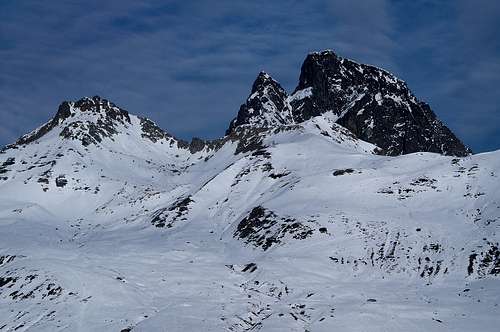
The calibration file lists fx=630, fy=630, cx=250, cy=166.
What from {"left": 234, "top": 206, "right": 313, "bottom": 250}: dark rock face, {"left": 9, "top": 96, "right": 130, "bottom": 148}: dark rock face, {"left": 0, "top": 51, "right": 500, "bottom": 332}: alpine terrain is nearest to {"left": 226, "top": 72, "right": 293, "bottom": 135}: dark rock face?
{"left": 9, "top": 96, "right": 130, "bottom": 148}: dark rock face

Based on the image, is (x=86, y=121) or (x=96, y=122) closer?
(x=86, y=121)

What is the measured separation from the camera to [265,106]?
160000 mm

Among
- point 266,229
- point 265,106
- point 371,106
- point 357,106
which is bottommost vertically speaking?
point 266,229

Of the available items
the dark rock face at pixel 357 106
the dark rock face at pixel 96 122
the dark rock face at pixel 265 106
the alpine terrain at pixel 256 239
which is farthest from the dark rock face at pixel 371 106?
the dark rock face at pixel 96 122

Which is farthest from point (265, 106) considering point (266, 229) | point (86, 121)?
point (266, 229)

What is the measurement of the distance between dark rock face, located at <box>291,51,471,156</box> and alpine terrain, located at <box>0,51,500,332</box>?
2925 cm

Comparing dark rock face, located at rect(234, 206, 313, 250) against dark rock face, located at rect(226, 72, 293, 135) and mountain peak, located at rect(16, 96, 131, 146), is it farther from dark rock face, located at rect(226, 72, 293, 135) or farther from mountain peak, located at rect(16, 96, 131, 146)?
dark rock face, located at rect(226, 72, 293, 135)

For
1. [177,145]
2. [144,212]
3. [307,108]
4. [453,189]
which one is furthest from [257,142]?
[307,108]

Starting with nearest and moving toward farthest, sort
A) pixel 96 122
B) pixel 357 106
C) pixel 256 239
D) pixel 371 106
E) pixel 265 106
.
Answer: pixel 256 239, pixel 96 122, pixel 371 106, pixel 357 106, pixel 265 106

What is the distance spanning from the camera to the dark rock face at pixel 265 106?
154125mm

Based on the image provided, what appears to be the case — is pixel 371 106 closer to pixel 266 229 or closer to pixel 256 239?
pixel 266 229

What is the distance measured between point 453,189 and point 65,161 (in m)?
66.4

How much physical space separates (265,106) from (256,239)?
10729 centimetres

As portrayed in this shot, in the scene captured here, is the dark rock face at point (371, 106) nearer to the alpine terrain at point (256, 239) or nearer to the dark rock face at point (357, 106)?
the dark rock face at point (357, 106)
